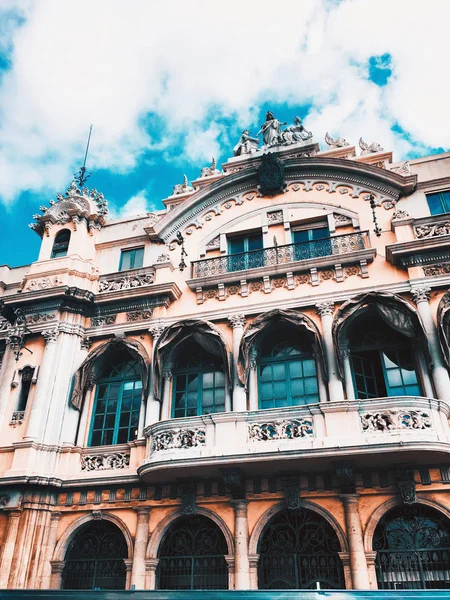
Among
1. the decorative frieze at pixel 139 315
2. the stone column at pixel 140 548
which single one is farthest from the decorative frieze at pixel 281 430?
the decorative frieze at pixel 139 315

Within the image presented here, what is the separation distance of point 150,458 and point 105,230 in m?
10.1

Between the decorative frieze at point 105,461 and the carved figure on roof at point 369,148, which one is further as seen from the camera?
the carved figure on roof at point 369,148

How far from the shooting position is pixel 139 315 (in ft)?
54.1

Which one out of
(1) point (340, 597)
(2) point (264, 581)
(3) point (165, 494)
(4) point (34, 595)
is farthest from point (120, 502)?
(1) point (340, 597)

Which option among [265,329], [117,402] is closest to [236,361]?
[265,329]

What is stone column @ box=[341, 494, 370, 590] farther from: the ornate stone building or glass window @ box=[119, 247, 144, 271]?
glass window @ box=[119, 247, 144, 271]

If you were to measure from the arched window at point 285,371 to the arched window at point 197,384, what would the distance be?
50.2 inches

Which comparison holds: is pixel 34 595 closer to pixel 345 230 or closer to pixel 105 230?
pixel 345 230

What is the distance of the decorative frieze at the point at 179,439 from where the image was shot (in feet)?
41.4

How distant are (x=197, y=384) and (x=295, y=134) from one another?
33.8 feet

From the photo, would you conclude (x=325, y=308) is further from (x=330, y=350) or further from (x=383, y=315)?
(x=383, y=315)

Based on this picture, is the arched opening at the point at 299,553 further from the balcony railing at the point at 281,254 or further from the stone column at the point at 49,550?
the balcony railing at the point at 281,254

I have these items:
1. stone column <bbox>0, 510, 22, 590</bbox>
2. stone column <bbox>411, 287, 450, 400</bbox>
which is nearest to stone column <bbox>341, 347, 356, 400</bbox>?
stone column <bbox>411, 287, 450, 400</bbox>

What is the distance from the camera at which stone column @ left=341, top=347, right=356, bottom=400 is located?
13.2 meters
